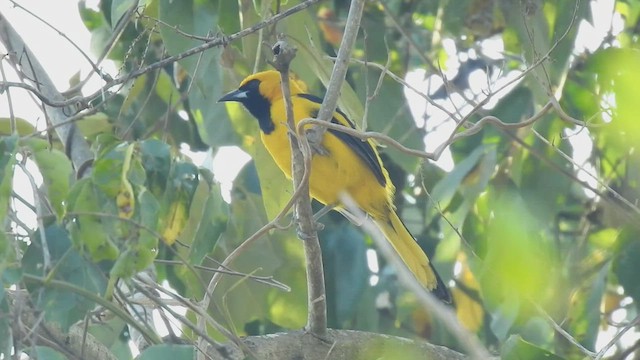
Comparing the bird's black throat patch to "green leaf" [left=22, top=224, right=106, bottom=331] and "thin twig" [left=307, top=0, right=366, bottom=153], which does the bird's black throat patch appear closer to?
"thin twig" [left=307, top=0, right=366, bottom=153]

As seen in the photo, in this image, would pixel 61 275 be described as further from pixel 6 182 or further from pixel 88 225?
pixel 6 182

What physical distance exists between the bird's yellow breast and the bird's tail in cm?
Result: 6

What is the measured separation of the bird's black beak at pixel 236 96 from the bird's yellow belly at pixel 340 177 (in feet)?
0.72

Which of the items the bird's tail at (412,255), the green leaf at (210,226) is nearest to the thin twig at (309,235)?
the green leaf at (210,226)

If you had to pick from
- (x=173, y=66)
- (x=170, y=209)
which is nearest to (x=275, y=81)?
(x=173, y=66)

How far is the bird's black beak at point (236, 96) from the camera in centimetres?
475

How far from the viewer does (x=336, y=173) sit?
473 cm

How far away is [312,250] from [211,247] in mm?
310

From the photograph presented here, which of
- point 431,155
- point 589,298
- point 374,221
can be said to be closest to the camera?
point 431,155

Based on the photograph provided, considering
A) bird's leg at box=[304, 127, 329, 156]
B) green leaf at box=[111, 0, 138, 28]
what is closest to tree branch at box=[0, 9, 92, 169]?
green leaf at box=[111, 0, 138, 28]

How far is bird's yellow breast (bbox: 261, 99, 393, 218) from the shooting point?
468 centimetres

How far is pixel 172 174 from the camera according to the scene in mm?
3174

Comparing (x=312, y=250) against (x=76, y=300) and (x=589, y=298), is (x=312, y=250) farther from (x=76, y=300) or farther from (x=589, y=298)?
(x=589, y=298)

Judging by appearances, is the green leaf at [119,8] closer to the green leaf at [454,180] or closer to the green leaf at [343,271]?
the green leaf at [454,180]
